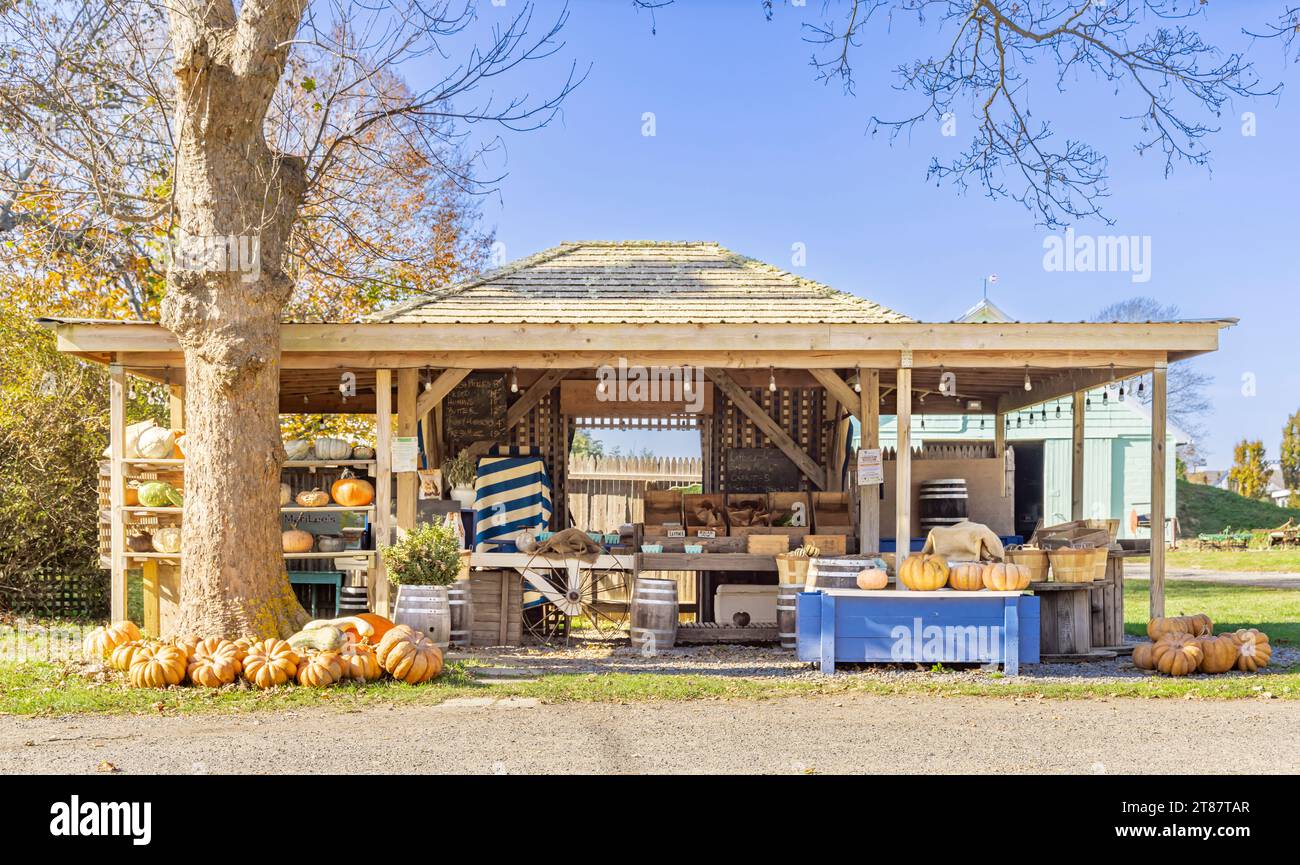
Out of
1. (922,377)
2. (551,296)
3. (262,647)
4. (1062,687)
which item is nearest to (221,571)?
(262,647)

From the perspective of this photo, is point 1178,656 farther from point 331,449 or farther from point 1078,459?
point 331,449

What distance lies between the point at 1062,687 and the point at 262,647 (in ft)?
20.0

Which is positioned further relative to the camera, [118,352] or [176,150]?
[118,352]

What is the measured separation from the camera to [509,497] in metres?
13.4

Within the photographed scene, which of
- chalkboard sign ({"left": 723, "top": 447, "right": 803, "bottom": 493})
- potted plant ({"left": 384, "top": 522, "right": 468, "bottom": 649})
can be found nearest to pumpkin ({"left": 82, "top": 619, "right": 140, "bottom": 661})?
potted plant ({"left": 384, "top": 522, "right": 468, "bottom": 649})

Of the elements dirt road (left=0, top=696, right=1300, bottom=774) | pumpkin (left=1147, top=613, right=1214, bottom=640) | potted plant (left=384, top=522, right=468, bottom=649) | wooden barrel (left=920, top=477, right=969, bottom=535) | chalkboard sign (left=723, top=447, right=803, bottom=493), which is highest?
chalkboard sign (left=723, top=447, right=803, bottom=493)

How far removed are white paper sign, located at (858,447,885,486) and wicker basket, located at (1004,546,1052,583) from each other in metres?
1.32

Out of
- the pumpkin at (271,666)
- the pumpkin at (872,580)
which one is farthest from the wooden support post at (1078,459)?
the pumpkin at (271,666)

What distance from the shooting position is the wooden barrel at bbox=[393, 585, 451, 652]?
384 inches

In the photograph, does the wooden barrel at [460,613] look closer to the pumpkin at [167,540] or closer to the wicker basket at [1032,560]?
the pumpkin at [167,540]

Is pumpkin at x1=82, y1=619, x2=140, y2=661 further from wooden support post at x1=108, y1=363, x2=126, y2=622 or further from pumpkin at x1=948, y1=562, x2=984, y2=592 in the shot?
pumpkin at x1=948, y1=562, x2=984, y2=592

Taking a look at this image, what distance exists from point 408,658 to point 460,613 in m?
2.19
